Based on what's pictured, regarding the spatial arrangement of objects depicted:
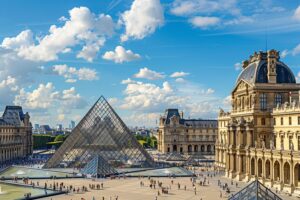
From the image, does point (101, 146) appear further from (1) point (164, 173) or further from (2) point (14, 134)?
(2) point (14, 134)

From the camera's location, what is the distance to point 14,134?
3740 inches

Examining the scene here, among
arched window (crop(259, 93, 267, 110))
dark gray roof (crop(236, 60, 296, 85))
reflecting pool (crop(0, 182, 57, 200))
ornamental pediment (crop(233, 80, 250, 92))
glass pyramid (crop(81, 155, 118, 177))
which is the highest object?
dark gray roof (crop(236, 60, 296, 85))

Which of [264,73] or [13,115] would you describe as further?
[13,115]

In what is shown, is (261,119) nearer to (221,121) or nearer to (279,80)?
(279,80)

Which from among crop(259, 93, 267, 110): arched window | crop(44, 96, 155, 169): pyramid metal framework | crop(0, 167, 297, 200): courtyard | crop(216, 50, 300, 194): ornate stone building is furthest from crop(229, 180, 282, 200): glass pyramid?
crop(44, 96, 155, 169): pyramid metal framework

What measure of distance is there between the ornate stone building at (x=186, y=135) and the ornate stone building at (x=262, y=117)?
42382 millimetres

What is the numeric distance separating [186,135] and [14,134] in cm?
3869

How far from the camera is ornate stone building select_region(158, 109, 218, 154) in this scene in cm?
10625

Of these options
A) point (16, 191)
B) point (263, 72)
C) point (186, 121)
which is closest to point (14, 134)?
point (186, 121)

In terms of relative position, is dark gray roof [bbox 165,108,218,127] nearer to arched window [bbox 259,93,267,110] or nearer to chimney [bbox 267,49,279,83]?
arched window [bbox 259,93,267,110]

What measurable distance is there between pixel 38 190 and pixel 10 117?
55259 millimetres

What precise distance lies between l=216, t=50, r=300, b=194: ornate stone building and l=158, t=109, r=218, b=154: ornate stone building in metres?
42.4

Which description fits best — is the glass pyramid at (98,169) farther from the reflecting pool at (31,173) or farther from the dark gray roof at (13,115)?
the dark gray roof at (13,115)

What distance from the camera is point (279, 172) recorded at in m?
50.1
